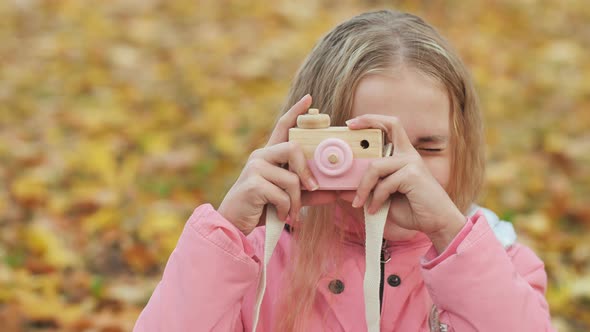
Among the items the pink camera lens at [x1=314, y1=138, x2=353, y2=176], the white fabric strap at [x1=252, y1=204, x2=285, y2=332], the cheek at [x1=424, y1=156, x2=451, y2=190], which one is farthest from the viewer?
the cheek at [x1=424, y1=156, x2=451, y2=190]

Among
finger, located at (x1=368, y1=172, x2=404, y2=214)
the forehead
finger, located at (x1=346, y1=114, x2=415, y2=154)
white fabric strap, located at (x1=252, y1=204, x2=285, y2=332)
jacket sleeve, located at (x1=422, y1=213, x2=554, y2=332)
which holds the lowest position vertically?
jacket sleeve, located at (x1=422, y1=213, x2=554, y2=332)

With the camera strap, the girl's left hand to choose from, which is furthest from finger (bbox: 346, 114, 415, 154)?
the camera strap

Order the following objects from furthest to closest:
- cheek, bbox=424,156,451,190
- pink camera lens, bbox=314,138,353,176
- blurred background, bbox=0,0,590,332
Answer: blurred background, bbox=0,0,590,332 < cheek, bbox=424,156,451,190 < pink camera lens, bbox=314,138,353,176

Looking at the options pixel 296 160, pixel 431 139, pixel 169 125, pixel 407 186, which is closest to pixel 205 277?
pixel 296 160

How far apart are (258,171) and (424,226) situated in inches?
12.0

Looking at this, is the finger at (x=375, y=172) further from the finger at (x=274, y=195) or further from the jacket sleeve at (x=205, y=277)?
the jacket sleeve at (x=205, y=277)

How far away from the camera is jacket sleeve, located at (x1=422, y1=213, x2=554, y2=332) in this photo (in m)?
1.50

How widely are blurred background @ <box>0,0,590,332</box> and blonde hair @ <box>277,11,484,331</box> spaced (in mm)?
1091

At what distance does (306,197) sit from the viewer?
154 centimetres

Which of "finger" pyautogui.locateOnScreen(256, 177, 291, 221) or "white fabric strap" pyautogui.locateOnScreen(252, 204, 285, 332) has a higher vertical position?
"finger" pyautogui.locateOnScreen(256, 177, 291, 221)

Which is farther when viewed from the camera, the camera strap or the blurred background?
the blurred background

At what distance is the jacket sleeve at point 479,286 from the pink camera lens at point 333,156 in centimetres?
25

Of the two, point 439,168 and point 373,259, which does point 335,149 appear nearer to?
point 373,259

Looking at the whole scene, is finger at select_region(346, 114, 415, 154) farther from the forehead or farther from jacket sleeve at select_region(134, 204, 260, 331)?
jacket sleeve at select_region(134, 204, 260, 331)
